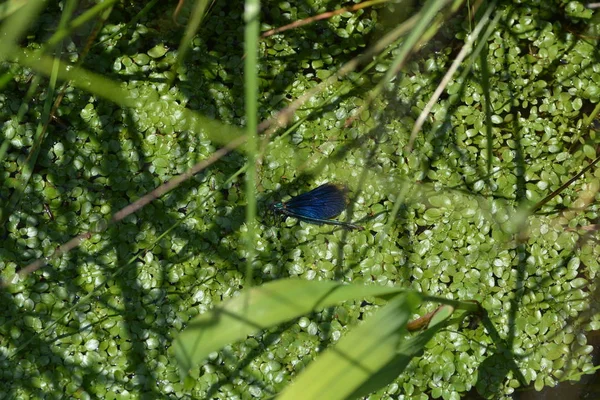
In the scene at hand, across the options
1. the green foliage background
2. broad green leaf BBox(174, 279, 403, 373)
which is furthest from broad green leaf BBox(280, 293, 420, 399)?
the green foliage background

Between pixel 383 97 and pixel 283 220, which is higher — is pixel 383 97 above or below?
above

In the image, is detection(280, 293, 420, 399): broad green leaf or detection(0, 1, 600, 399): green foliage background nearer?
detection(280, 293, 420, 399): broad green leaf

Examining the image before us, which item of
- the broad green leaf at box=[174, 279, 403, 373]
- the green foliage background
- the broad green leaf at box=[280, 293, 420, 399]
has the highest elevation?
the green foliage background

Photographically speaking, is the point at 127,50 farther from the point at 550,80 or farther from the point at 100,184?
the point at 550,80

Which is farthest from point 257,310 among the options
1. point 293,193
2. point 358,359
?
point 293,193

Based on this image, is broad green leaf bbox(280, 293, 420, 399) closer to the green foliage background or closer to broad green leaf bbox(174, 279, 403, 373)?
broad green leaf bbox(174, 279, 403, 373)

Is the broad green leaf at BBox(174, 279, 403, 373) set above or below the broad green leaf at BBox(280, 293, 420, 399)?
above

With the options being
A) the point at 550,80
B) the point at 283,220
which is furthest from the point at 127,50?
the point at 550,80

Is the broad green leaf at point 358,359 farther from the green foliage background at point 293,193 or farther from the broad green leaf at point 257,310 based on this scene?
the green foliage background at point 293,193
